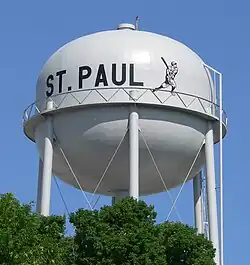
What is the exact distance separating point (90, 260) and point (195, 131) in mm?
7031

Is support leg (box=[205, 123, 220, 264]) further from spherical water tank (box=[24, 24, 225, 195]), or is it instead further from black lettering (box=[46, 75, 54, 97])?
black lettering (box=[46, 75, 54, 97])

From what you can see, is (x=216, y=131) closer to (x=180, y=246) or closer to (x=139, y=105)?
(x=139, y=105)

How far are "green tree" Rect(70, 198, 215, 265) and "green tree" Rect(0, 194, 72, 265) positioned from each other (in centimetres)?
341

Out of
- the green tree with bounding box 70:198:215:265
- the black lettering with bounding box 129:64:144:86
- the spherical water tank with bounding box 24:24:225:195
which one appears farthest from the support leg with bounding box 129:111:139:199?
the green tree with bounding box 70:198:215:265

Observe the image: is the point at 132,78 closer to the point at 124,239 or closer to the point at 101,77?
the point at 101,77

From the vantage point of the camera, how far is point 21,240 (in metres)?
18.6

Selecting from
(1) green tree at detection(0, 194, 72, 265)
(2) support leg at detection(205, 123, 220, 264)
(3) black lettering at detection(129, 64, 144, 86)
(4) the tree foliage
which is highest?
(3) black lettering at detection(129, 64, 144, 86)

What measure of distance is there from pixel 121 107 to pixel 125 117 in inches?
14.4

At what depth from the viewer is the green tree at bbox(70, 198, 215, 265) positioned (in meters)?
23.6

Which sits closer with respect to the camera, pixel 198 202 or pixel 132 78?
pixel 132 78

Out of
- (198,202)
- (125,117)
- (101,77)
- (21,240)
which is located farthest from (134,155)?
(21,240)

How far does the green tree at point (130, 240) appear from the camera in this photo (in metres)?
23.6

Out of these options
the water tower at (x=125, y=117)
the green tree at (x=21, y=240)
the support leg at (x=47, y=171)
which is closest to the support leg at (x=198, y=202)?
the water tower at (x=125, y=117)

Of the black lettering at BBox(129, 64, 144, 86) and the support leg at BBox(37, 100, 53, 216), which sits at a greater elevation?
the black lettering at BBox(129, 64, 144, 86)
